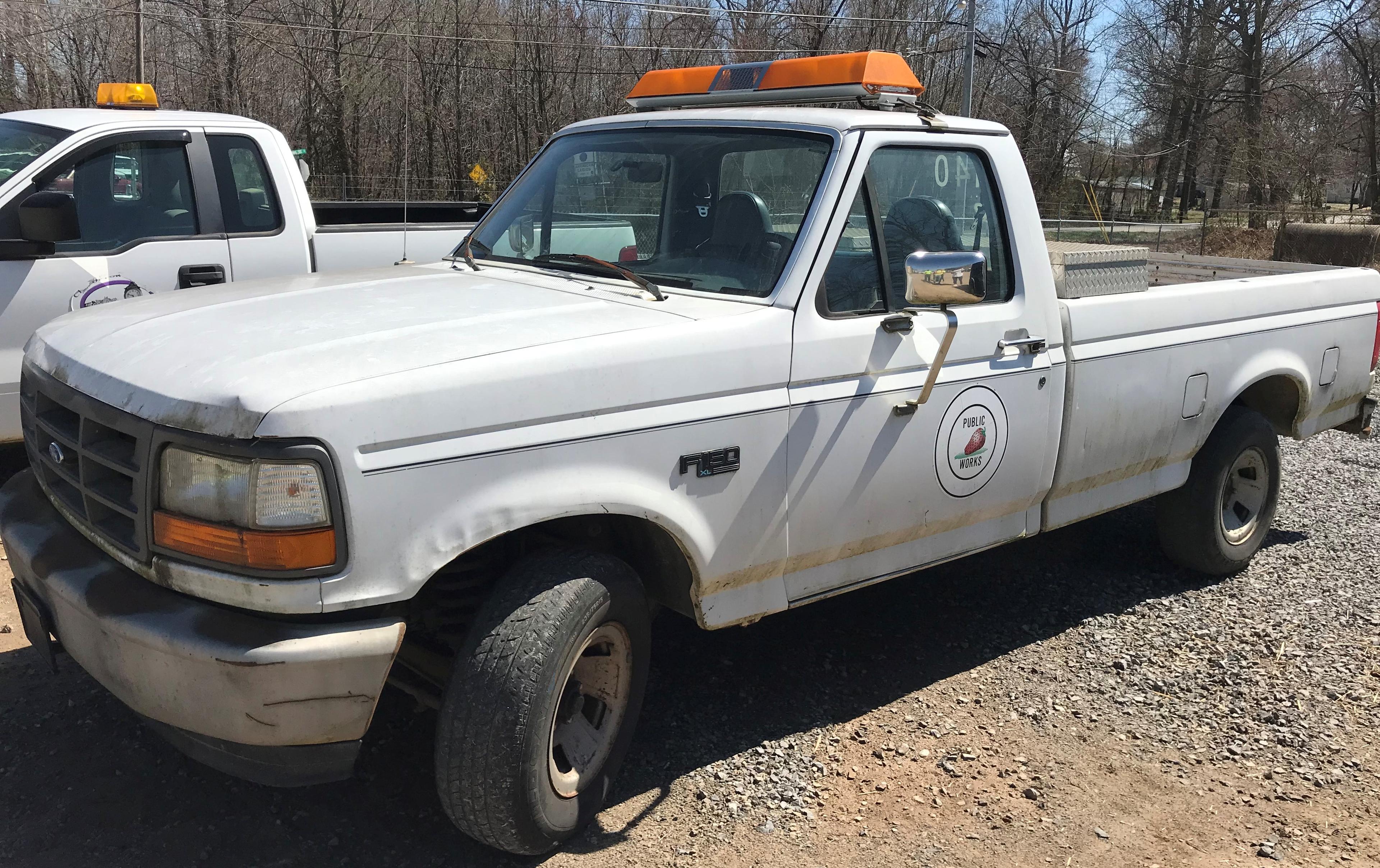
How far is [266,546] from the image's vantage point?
8.25 feet

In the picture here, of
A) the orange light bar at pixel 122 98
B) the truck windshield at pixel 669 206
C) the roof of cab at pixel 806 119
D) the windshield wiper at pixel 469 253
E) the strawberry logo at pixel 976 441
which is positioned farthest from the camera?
the orange light bar at pixel 122 98

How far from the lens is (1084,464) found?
4.41 meters

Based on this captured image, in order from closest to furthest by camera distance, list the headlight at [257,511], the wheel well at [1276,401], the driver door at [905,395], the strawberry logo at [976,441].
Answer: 1. the headlight at [257,511]
2. the driver door at [905,395]
3. the strawberry logo at [976,441]
4. the wheel well at [1276,401]

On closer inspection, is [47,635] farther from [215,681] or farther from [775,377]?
[775,377]

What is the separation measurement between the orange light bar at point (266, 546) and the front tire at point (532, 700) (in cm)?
51

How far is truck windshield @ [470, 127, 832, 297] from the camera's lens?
12.0 ft

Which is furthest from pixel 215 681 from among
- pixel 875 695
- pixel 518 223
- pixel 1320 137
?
pixel 1320 137

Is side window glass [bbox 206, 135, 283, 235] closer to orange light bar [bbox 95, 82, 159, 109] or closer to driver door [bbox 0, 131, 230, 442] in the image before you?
driver door [bbox 0, 131, 230, 442]

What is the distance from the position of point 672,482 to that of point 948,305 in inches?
50.5

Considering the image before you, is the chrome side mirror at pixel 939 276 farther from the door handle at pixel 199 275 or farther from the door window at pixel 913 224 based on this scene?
the door handle at pixel 199 275

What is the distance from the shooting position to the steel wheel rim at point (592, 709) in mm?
3178

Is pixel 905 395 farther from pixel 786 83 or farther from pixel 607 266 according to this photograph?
pixel 786 83

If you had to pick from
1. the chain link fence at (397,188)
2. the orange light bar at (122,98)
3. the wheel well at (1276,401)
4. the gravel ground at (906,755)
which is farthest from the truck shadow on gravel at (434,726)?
the chain link fence at (397,188)

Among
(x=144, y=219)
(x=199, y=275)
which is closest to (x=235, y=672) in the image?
(x=199, y=275)
